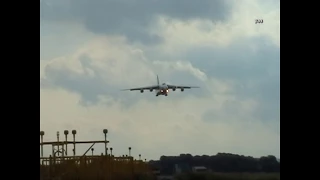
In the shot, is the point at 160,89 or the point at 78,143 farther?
the point at 160,89
